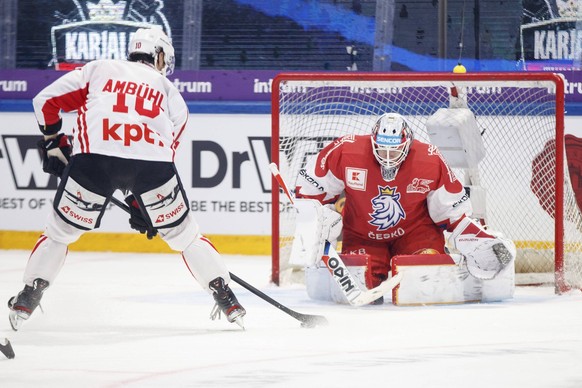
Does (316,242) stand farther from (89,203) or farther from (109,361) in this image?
(109,361)

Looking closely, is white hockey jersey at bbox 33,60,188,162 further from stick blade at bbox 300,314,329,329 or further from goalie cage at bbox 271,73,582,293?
goalie cage at bbox 271,73,582,293

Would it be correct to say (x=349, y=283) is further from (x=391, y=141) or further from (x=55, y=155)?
(x=55, y=155)

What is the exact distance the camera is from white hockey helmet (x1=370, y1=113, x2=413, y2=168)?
17.5 ft

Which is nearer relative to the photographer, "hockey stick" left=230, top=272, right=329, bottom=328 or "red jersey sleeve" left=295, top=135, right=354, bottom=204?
"hockey stick" left=230, top=272, right=329, bottom=328

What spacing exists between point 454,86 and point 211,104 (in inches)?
72.6

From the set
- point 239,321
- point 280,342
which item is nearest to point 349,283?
point 239,321

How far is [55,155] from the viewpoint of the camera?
4.50m

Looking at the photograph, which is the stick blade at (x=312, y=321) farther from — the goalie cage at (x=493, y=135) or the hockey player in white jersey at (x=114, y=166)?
the goalie cage at (x=493, y=135)

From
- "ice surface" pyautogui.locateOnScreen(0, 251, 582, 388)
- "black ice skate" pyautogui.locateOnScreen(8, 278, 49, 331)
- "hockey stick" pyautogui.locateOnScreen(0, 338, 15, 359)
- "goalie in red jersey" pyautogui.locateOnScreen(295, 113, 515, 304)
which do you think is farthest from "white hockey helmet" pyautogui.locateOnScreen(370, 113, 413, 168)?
"hockey stick" pyautogui.locateOnScreen(0, 338, 15, 359)

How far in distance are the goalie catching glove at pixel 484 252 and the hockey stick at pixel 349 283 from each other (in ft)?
1.18

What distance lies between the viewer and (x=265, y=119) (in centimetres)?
740

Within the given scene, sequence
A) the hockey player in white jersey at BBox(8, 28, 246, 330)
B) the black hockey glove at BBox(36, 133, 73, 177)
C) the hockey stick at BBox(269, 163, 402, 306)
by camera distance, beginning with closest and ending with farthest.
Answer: the hockey player in white jersey at BBox(8, 28, 246, 330), the black hockey glove at BBox(36, 133, 73, 177), the hockey stick at BBox(269, 163, 402, 306)

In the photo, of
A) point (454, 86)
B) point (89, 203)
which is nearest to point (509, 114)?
point (454, 86)

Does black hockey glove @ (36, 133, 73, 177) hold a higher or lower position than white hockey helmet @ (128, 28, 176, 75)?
lower
